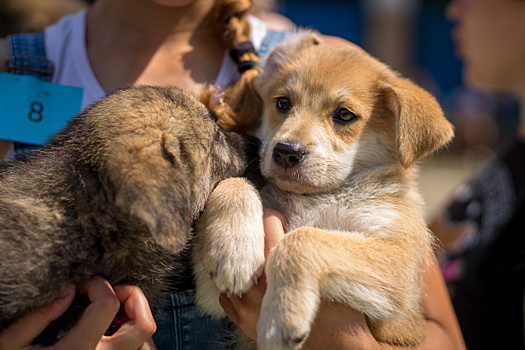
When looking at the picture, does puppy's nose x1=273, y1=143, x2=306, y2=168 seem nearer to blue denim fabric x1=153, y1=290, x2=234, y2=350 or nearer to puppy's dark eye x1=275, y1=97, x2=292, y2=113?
puppy's dark eye x1=275, y1=97, x2=292, y2=113

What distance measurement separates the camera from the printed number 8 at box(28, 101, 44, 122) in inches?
109

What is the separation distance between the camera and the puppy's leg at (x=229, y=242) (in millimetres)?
2180

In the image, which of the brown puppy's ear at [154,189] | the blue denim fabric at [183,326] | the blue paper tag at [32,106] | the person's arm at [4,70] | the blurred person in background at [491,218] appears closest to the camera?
the brown puppy's ear at [154,189]

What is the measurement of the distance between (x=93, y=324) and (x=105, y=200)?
1.72ft

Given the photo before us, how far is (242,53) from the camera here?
115 inches

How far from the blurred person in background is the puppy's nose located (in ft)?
8.82

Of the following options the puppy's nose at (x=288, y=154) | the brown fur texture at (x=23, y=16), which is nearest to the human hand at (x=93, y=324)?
the puppy's nose at (x=288, y=154)

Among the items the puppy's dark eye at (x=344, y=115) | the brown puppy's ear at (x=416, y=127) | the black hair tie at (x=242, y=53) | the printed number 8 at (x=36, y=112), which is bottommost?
the printed number 8 at (x=36, y=112)

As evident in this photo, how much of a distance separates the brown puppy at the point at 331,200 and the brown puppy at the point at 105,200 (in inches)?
11.1

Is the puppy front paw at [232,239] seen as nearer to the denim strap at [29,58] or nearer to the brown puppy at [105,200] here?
the brown puppy at [105,200]

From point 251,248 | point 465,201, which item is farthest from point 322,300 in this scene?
point 465,201

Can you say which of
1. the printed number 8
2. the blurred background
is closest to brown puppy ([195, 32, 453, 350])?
the printed number 8

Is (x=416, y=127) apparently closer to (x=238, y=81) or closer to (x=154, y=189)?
(x=238, y=81)

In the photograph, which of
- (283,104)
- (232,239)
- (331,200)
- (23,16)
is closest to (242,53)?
(283,104)
